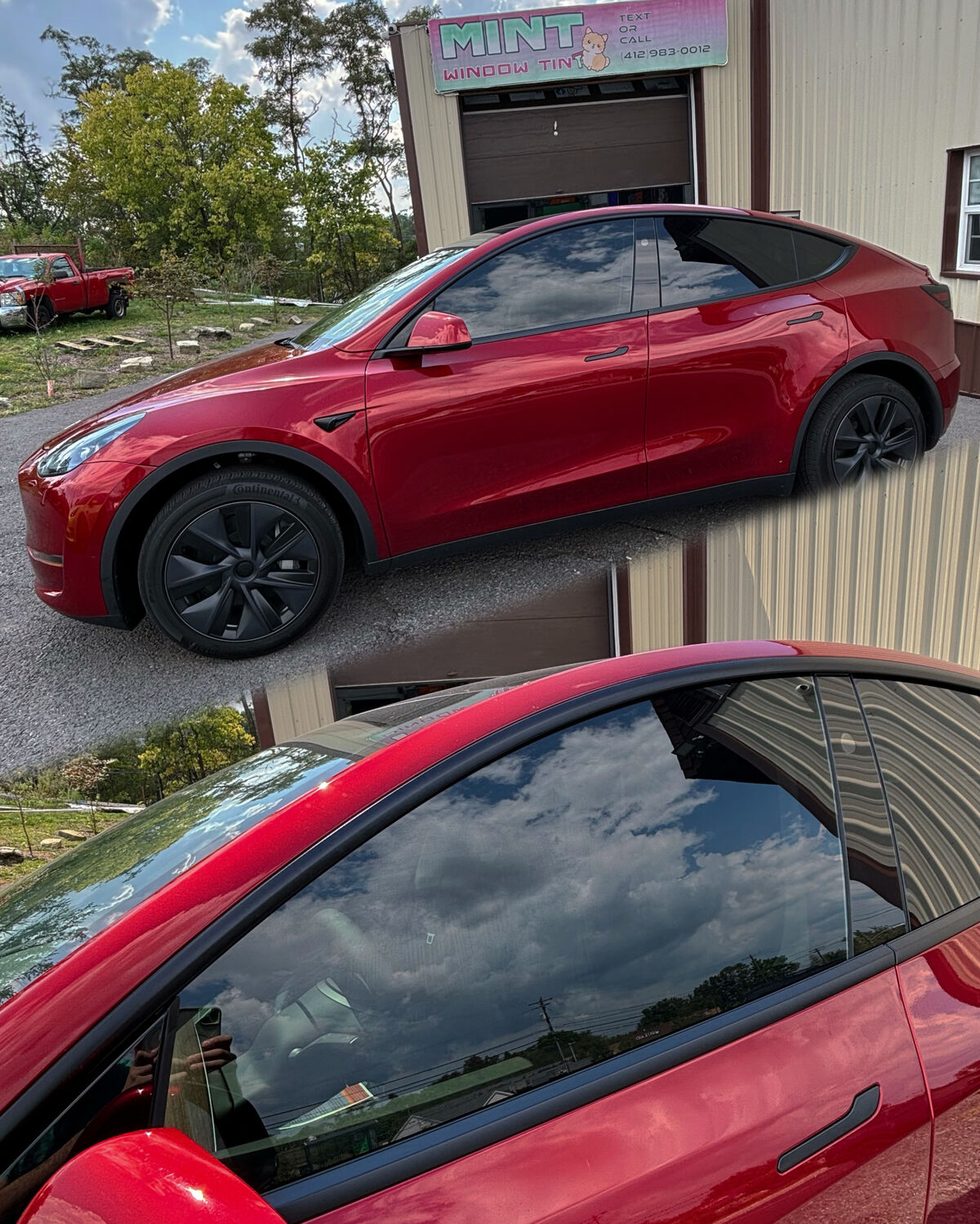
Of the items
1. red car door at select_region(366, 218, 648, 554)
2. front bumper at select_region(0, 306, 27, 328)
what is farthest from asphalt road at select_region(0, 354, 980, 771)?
front bumper at select_region(0, 306, 27, 328)

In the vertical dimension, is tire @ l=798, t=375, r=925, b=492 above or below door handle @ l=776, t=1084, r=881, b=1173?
above

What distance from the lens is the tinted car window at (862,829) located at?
1468 mm

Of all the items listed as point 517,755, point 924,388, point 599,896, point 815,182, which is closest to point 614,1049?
point 599,896

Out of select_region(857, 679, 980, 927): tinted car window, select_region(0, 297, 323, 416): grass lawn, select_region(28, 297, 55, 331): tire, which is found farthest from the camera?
select_region(28, 297, 55, 331): tire

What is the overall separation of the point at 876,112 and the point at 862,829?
36.6ft

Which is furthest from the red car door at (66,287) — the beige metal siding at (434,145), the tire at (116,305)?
the beige metal siding at (434,145)

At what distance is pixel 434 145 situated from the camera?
487 inches

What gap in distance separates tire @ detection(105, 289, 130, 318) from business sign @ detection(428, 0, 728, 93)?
370 inches

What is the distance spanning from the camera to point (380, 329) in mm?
3832

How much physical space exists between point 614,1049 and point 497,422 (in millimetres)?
2958

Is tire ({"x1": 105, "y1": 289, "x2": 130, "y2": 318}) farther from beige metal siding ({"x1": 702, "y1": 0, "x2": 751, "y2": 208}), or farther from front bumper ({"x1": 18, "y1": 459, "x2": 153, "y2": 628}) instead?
front bumper ({"x1": 18, "y1": 459, "x2": 153, "y2": 628})

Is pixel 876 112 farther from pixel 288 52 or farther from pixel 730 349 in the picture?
pixel 288 52

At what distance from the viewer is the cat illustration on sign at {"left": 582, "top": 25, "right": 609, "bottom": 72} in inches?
486

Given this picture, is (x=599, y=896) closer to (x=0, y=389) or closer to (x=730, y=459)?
(x=730, y=459)
